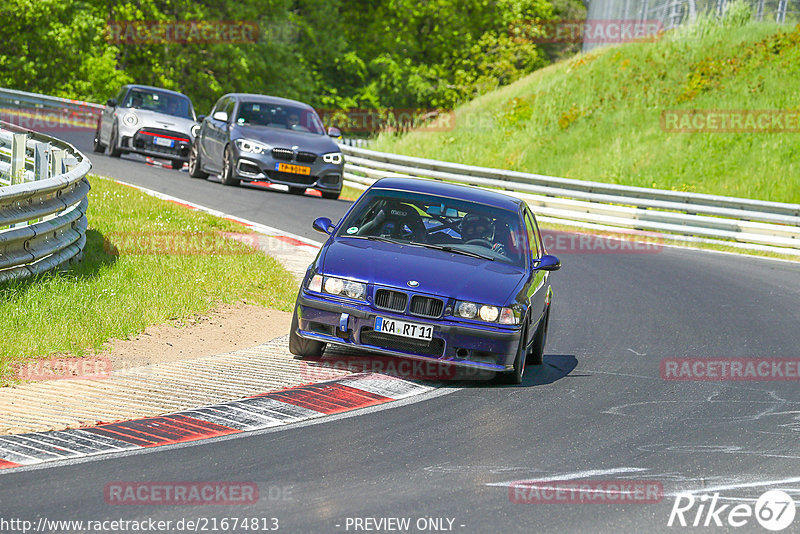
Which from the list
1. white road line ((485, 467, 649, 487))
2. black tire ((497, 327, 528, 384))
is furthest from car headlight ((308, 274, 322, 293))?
white road line ((485, 467, 649, 487))

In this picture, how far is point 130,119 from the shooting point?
84.1 ft

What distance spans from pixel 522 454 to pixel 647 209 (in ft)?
58.7

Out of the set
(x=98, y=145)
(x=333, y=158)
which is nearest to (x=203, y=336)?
(x=333, y=158)

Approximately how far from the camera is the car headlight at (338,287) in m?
8.60

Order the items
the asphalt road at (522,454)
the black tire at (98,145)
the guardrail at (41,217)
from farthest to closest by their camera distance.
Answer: the black tire at (98,145) < the guardrail at (41,217) < the asphalt road at (522,454)

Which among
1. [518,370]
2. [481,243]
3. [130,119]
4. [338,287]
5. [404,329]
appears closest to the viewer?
[404,329]

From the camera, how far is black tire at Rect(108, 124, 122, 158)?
26.0m

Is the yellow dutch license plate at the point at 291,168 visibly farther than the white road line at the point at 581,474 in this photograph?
Yes

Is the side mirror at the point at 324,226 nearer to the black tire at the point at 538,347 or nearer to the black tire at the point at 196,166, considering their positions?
the black tire at the point at 538,347

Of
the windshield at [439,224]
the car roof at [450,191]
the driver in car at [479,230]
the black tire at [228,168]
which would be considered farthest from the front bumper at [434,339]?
the black tire at [228,168]

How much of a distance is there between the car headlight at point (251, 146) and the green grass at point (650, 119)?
11675 mm

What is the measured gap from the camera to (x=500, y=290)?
8742 mm

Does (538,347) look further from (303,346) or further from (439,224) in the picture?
(303,346)

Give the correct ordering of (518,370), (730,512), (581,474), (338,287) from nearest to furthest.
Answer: (730,512) < (581,474) < (338,287) < (518,370)
